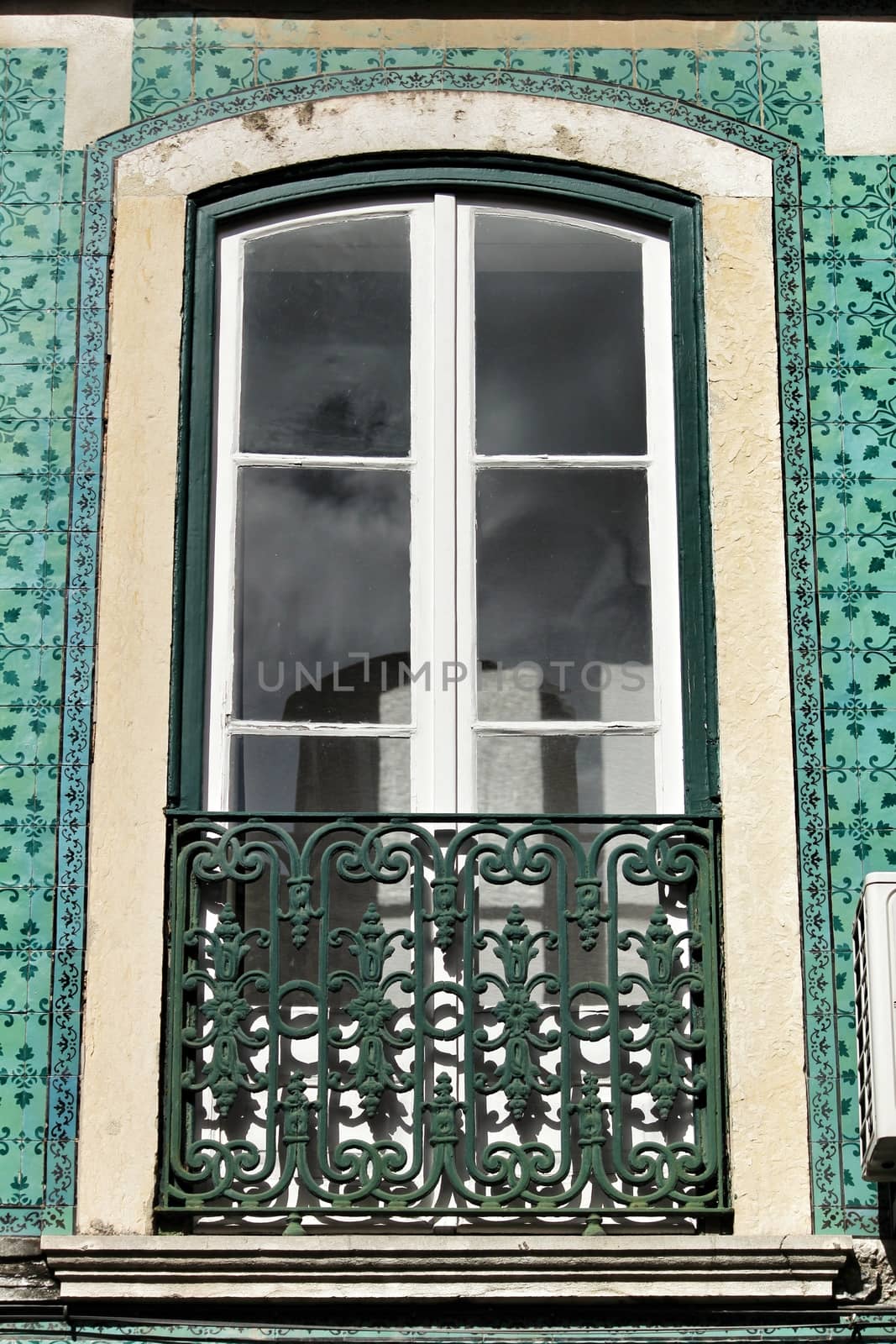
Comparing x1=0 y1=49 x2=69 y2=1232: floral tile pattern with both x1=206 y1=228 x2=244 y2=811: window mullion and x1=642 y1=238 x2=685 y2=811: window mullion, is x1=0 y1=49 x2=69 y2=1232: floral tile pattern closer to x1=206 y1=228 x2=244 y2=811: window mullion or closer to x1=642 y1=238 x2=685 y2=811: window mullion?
x1=206 y1=228 x2=244 y2=811: window mullion

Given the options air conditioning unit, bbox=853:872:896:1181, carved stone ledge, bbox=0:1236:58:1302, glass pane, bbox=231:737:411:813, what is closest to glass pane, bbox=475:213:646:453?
glass pane, bbox=231:737:411:813

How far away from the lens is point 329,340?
5.95m

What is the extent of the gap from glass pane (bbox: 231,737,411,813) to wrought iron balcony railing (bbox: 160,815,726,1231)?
0.44 feet

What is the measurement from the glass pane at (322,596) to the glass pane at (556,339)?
34 centimetres

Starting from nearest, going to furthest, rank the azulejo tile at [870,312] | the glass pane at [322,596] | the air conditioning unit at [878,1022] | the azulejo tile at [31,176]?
the air conditioning unit at [878,1022]
the glass pane at [322,596]
the azulejo tile at [870,312]
the azulejo tile at [31,176]

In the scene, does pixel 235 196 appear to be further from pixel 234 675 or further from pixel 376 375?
pixel 234 675

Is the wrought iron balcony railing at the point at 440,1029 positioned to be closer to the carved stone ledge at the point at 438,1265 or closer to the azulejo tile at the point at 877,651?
the carved stone ledge at the point at 438,1265

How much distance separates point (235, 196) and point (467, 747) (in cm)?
149

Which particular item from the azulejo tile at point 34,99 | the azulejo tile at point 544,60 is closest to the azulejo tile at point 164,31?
the azulejo tile at point 34,99

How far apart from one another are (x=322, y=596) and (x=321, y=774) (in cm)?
45

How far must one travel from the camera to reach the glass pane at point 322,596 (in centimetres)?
568

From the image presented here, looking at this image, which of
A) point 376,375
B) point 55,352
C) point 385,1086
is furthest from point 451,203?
point 385,1086

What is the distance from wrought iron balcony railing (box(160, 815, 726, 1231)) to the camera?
5.18m

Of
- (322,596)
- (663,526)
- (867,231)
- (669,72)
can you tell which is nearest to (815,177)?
(867,231)
